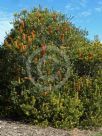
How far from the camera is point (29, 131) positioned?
36.4ft

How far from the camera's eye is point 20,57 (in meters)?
12.0

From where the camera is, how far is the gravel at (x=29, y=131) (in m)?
10.8

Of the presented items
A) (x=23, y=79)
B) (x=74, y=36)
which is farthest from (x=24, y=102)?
(x=74, y=36)

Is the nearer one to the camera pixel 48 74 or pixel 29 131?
pixel 29 131

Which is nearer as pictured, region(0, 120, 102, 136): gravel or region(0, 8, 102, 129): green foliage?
region(0, 120, 102, 136): gravel

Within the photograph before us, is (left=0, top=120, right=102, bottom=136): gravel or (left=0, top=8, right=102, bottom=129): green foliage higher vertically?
(left=0, top=8, right=102, bottom=129): green foliage

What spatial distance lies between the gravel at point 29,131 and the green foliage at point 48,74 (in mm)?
281

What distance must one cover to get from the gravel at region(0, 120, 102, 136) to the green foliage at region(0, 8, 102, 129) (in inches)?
11.0

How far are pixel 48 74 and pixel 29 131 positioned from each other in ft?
5.54

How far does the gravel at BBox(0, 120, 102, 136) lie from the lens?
10.8m

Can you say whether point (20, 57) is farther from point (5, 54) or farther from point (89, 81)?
point (89, 81)

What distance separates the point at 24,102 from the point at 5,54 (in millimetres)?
1643

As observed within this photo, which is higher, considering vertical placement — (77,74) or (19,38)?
(19,38)

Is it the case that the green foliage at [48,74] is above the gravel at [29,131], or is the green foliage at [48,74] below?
above
